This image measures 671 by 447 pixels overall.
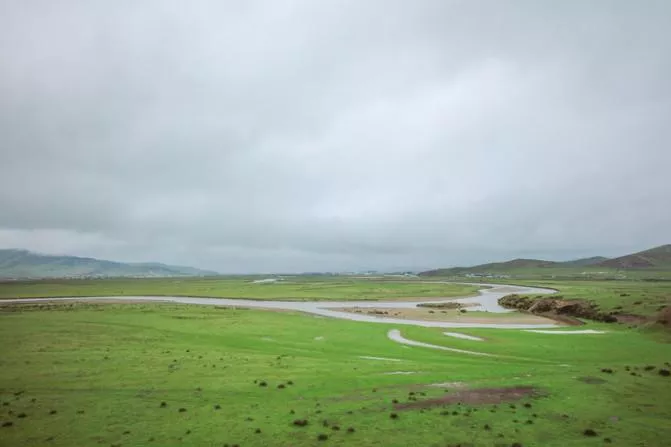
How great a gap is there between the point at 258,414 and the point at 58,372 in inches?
724

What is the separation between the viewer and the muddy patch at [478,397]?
23.6m

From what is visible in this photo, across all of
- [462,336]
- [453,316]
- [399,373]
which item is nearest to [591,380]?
[399,373]

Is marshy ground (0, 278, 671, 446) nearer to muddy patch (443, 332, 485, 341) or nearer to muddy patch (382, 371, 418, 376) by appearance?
muddy patch (382, 371, 418, 376)

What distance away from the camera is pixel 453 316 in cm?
8325

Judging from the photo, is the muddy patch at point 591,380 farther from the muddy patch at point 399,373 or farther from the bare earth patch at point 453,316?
the bare earth patch at point 453,316

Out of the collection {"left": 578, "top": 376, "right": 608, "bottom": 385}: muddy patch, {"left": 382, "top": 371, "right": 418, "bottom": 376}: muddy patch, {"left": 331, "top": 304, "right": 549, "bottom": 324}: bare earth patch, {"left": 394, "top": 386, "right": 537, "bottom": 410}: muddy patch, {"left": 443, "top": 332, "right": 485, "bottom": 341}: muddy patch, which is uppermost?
{"left": 394, "top": 386, "right": 537, "bottom": 410}: muddy patch

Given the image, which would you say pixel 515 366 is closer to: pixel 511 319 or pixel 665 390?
pixel 665 390

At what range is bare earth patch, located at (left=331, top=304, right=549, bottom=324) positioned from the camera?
3009 inches

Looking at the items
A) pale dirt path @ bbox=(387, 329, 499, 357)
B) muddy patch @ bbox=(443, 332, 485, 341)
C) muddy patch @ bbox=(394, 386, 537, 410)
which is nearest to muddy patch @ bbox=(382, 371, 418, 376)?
muddy patch @ bbox=(394, 386, 537, 410)

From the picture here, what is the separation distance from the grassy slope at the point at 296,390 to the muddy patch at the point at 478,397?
0.93 m

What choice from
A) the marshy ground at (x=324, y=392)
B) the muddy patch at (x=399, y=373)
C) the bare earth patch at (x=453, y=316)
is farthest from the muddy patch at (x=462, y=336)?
the muddy patch at (x=399, y=373)

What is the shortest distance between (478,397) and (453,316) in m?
60.9

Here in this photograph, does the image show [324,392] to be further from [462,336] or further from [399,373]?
[462,336]

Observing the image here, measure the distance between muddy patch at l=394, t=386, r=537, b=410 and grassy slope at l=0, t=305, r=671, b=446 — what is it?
929 mm
